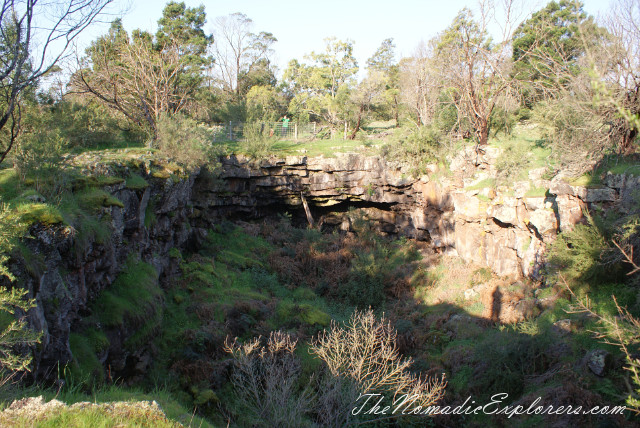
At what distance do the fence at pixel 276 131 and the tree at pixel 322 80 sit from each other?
1.23 meters

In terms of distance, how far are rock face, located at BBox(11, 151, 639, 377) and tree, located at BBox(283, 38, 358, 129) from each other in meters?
6.87

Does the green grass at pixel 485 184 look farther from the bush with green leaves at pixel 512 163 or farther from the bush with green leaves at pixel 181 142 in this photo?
the bush with green leaves at pixel 181 142

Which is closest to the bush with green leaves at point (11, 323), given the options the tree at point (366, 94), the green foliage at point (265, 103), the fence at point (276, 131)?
the fence at point (276, 131)

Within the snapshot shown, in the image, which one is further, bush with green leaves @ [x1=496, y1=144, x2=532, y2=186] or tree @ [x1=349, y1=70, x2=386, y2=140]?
tree @ [x1=349, y1=70, x2=386, y2=140]

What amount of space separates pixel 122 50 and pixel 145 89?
1.83m

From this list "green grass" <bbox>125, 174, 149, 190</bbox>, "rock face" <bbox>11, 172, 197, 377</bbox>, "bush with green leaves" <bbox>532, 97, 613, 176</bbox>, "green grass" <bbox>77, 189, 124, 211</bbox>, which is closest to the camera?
"rock face" <bbox>11, 172, 197, 377</bbox>

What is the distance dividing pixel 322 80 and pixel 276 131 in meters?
7.78

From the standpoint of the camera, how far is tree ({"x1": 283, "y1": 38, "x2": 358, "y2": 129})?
25.4 metres

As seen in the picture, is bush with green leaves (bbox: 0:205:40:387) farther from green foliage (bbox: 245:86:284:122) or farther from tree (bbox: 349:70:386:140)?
green foliage (bbox: 245:86:284:122)

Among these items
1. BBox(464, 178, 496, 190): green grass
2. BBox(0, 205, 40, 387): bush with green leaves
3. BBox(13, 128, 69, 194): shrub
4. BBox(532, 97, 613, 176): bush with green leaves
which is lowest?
BBox(0, 205, 40, 387): bush with green leaves

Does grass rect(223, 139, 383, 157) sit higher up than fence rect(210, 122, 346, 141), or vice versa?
fence rect(210, 122, 346, 141)

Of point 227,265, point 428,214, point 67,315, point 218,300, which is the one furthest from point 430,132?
point 67,315

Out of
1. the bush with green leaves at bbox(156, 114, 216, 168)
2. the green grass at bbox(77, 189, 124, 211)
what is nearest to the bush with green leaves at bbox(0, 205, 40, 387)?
the green grass at bbox(77, 189, 124, 211)

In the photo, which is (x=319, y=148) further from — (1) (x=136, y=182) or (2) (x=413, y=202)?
(1) (x=136, y=182)
